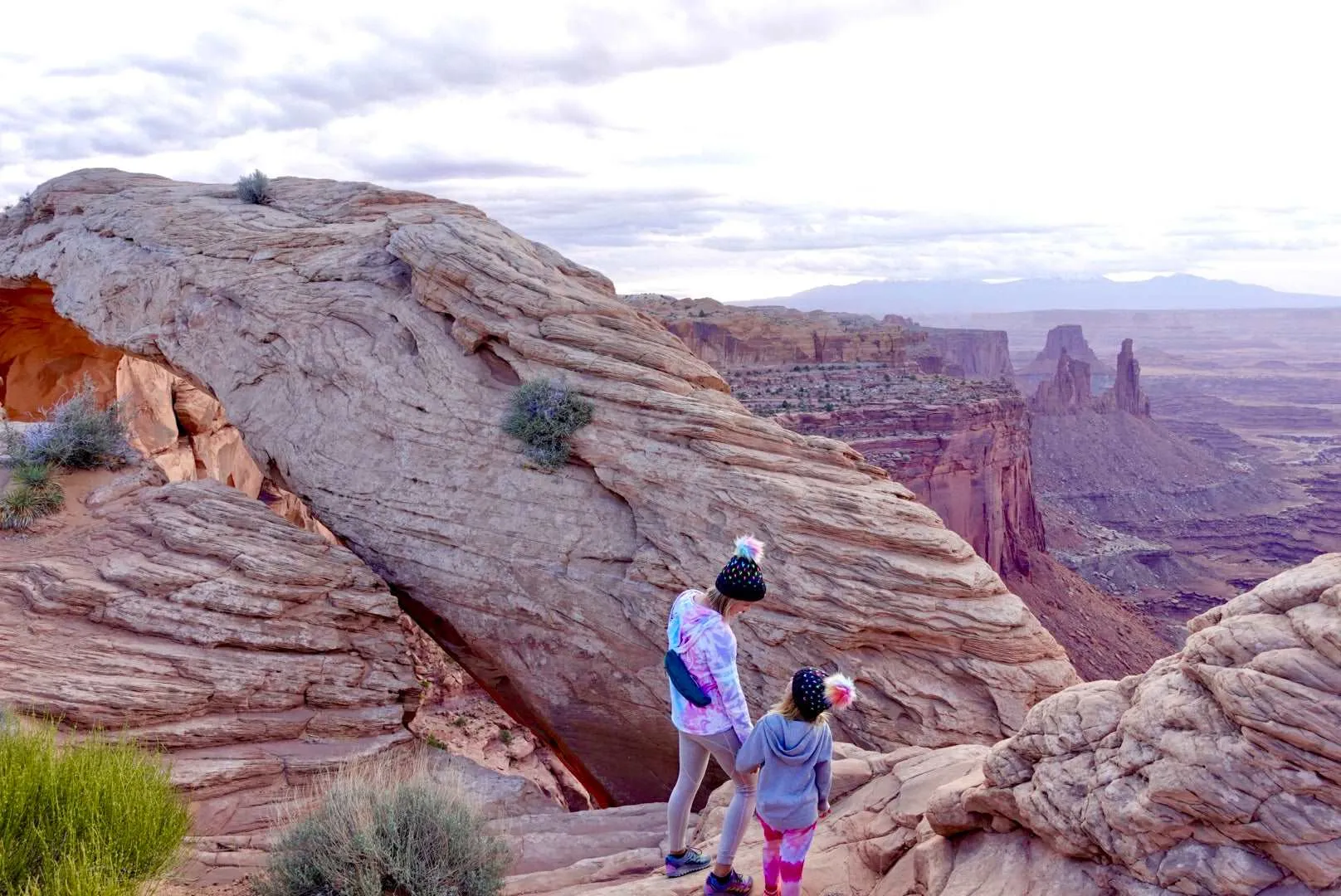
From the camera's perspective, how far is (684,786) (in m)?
6.36

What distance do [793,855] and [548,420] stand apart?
21.0 ft

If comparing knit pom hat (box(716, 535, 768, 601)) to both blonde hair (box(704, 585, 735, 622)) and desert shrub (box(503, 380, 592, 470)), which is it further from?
desert shrub (box(503, 380, 592, 470))

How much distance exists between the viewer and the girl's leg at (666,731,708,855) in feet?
20.6

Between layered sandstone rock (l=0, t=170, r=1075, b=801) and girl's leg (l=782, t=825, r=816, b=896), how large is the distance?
12.4 feet

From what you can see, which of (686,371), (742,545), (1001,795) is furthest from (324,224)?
(1001,795)

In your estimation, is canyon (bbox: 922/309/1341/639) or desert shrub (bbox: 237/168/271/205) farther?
canyon (bbox: 922/309/1341/639)

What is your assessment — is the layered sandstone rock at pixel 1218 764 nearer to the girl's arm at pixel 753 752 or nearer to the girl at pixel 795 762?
the girl at pixel 795 762

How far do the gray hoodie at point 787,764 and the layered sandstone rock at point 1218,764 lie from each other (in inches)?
44.6

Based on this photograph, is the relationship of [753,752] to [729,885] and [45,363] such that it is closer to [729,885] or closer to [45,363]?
[729,885]

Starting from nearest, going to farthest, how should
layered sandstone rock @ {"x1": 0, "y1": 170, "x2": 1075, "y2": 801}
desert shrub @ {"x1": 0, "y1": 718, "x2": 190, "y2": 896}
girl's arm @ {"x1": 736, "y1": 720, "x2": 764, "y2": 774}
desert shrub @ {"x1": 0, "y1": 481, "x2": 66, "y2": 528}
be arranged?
desert shrub @ {"x1": 0, "y1": 718, "x2": 190, "y2": 896}, girl's arm @ {"x1": 736, "y1": 720, "x2": 764, "y2": 774}, layered sandstone rock @ {"x1": 0, "y1": 170, "x2": 1075, "y2": 801}, desert shrub @ {"x1": 0, "y1": 481, "x2": 66, "y2": 528}

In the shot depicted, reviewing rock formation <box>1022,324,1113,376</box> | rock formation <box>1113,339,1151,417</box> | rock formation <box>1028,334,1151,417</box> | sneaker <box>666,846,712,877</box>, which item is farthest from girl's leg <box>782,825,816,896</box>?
rock formation <box>1022,324,1113,376</box>

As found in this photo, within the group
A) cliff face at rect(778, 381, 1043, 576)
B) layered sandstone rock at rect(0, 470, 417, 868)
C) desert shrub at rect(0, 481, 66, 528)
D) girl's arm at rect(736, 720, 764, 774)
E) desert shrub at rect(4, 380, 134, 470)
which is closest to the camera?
girl's arm at rect(736, 720, 764, 774)

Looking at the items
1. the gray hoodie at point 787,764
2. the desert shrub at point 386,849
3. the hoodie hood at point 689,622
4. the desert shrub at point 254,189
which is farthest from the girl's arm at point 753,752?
the desert shrub at point 254,189

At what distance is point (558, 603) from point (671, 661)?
4600mm
